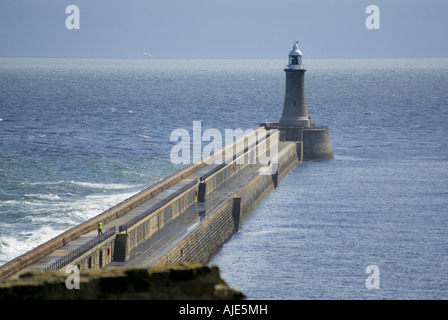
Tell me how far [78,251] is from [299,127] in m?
56.6

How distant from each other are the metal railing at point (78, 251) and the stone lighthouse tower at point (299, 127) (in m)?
51.8

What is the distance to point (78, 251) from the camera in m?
30.7

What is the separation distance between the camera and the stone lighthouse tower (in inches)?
3319

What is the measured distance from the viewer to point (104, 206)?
53.9m

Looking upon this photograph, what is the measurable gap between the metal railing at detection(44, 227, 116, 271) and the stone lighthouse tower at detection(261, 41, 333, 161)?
5179 cm

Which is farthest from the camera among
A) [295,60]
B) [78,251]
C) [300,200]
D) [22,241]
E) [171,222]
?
[295,60]

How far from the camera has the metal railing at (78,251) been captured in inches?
1128

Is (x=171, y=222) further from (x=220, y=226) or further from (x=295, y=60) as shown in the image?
(x=295, y=60)

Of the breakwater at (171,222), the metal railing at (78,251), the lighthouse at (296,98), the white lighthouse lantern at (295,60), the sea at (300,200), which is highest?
the white lighthouse lantern at (295,60)

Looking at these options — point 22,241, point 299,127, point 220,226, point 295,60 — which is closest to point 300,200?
point 220,226

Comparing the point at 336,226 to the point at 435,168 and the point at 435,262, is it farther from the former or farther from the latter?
the point at 435,168

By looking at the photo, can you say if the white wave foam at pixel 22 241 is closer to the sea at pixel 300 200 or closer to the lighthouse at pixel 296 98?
the sea at pixel 300 200

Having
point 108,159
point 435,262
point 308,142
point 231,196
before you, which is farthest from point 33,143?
point 435,262

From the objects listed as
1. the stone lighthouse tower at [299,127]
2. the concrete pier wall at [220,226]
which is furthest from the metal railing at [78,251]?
the stone lighthouse tower at [299,127]
